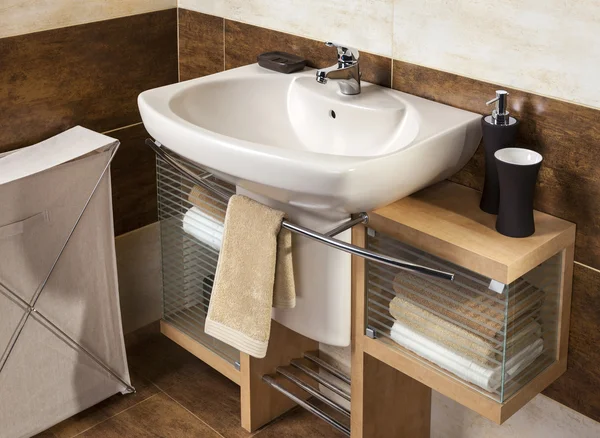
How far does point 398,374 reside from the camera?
191 centimetres

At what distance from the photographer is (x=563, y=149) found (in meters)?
1.57

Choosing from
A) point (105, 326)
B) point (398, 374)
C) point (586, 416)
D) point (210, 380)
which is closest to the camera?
point (586, 416)

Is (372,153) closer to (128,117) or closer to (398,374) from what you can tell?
(398,374)

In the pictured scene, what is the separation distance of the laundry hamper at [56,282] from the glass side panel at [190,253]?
15cm

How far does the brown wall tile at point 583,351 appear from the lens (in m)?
1.62

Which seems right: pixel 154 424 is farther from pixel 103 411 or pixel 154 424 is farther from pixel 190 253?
pixel 190 253

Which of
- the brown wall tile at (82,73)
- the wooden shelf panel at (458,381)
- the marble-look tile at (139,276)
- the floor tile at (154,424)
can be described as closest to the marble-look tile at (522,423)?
the wooden shelf panel at (458,381)

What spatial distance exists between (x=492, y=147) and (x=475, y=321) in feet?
1.08

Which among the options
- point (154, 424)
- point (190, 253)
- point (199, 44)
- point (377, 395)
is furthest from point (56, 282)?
point (377, 395)

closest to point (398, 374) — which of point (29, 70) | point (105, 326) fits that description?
point (105, 326)

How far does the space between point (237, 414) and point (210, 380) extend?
0.18 metres

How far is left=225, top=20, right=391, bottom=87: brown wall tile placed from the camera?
185cm

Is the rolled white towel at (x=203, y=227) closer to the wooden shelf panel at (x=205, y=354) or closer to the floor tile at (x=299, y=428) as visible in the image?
the wooden shelf panel at (x=205, y=354)

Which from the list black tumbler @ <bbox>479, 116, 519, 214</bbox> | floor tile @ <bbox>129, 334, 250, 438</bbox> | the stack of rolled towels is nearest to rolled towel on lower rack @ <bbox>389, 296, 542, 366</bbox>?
the stack of rolled towels
